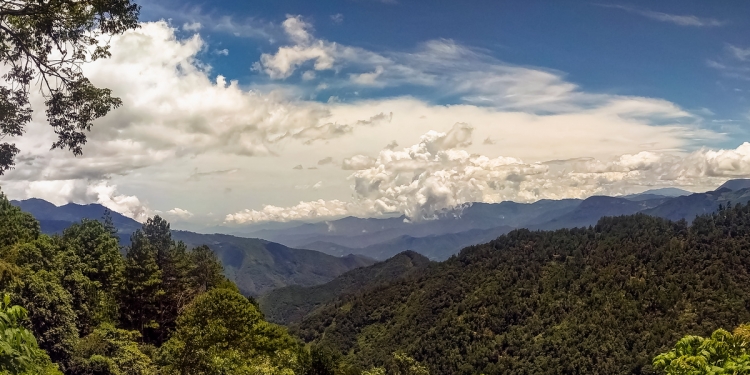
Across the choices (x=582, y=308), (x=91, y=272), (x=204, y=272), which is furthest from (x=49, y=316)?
(x=582, y=308)

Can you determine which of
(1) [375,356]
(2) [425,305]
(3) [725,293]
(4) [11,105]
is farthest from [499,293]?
(4) [11,105]

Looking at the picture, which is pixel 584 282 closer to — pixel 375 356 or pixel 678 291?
pixel 678 291

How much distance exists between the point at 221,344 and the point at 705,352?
29.9 meters

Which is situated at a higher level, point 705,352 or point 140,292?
point 705,352

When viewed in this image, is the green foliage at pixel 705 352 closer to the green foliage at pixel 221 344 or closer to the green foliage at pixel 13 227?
the green foliage at pixel 221 344

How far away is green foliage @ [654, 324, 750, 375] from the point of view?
8.40 meters

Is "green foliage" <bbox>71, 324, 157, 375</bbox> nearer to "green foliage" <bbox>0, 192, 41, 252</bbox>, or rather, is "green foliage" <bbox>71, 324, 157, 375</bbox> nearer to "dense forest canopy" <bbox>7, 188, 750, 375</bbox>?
"dense forest canopy" <bbox>7, 188, 750, 375</bbox>

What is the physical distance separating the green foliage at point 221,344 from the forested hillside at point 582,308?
11030cm

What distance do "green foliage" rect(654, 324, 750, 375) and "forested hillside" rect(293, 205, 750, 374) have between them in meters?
122

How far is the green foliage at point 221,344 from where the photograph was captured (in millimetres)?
26328

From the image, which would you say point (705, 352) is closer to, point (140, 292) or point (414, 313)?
point (140, 292)

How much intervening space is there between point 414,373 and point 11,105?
26.1 meters

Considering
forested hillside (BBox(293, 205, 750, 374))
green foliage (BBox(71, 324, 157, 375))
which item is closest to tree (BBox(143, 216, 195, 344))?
green foliage (BBox(71, 324, 157, 375))

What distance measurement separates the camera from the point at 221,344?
105ft
